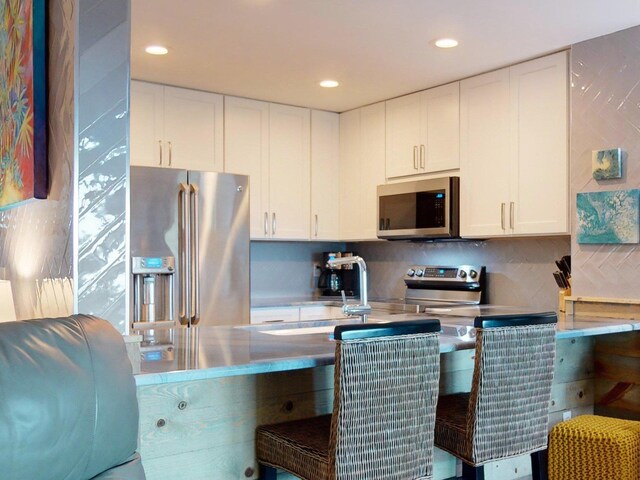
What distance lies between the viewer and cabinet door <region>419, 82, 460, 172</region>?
14.3 feet

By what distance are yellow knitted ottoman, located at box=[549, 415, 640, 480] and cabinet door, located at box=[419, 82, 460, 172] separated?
1.95 meters

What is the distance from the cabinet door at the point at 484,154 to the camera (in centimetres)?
407

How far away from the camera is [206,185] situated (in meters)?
4.23

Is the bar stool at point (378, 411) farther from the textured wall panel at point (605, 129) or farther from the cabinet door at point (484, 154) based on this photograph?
the cabinet door at point (484, 154)

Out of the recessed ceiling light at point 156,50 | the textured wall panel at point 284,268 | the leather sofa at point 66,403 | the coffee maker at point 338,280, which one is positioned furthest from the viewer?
the coffee maker at point 338,280

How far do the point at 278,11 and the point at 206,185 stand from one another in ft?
4.64

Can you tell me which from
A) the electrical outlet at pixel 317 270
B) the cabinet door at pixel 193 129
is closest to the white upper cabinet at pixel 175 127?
the cabinet door at pixel 193 129

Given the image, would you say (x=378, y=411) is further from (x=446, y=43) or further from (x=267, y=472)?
(x=446, y=43)

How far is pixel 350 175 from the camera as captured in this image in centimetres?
520

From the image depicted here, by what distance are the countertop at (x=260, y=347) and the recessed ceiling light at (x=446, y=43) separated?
1.46 metres

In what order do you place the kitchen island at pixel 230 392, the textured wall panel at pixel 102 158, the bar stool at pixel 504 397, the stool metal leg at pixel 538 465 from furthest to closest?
the stool metal leg at pixel 538 465 → the bar stool at pixel 504 397 → the kitchen island at pixel 230 392 → the textured wall panel at pixel 102 158

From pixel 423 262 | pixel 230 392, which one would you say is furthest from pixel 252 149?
pixel 230 392

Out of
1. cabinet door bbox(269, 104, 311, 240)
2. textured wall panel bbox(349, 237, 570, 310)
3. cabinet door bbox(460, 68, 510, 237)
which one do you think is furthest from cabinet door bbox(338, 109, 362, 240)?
cabinet door bbox(460, 68, 510, 237)

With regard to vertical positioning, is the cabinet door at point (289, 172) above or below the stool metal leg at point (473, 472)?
above
